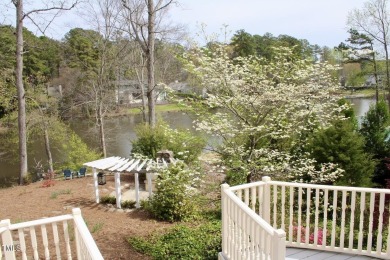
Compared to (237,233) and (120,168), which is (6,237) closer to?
(237,233)

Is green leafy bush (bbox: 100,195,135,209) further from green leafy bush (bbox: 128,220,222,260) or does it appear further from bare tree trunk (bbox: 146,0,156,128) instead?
bare tree trunk (bbox: 146,0,156,128)

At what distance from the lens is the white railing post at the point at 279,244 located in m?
2.07

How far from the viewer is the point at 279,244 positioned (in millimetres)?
2072

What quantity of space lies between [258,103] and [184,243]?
2598mm

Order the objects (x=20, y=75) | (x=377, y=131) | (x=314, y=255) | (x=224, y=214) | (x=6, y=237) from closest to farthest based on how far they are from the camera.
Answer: (x=6, y=237)
(x=224, y=214)
(x=314, y=255)
(x=377, y=131)
(x=20, y=75)

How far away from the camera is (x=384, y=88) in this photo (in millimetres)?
18031

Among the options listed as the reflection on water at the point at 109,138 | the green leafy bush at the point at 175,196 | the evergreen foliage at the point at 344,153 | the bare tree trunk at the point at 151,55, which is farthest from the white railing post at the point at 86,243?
the reflection on water at the point at 109,138

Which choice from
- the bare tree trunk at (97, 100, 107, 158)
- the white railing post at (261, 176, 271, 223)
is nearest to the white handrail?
the white railing post at (261, 176, 271, 223)

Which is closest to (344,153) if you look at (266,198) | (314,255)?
(314,255)

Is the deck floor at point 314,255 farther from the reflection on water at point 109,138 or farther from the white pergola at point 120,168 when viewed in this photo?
the reflection on water at point 109,138

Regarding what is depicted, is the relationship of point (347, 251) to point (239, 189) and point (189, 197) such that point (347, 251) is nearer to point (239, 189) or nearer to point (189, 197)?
point (239, 189)

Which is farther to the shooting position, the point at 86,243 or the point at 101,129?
the point at 101,129

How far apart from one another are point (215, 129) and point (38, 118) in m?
11.0

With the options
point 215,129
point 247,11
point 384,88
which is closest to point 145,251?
point 215,129
